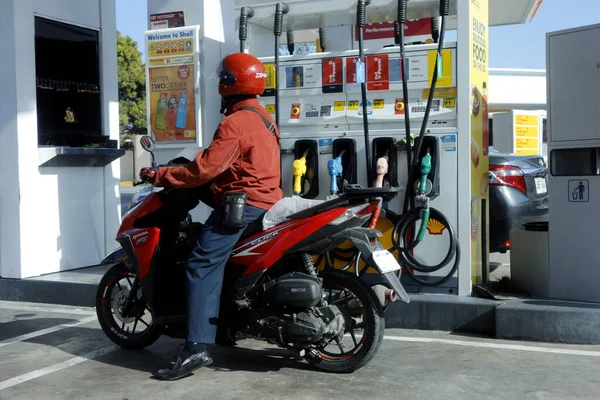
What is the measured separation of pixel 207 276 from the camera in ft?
16.0

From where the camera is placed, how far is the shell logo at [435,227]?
20.8 ft

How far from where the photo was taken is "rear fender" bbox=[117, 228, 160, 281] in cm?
527

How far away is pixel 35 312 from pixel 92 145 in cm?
195

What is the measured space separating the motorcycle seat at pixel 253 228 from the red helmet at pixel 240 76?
0.82 meters

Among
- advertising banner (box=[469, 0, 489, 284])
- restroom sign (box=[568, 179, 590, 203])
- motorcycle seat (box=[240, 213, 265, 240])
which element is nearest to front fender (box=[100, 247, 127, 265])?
motorcycle seat (box=[240, 213, 265, 240])

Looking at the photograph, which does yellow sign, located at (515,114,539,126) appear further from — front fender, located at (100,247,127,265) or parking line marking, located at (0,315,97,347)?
front fender, located at (100,247,127,265)

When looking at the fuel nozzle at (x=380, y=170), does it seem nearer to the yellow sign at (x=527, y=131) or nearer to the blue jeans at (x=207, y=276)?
the blue jeans at (x=207, y=276)

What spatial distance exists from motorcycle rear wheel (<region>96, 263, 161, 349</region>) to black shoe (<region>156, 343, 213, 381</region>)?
2.39ft

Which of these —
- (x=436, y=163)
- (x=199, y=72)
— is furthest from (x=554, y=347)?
(x=199, y=72)

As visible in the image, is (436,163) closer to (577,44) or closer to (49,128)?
(577,44)

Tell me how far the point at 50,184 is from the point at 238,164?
3.57 m

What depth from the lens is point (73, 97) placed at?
8344mm

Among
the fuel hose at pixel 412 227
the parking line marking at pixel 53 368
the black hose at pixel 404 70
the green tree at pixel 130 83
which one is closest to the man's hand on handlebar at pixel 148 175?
the parking line marking at pixel 53 368

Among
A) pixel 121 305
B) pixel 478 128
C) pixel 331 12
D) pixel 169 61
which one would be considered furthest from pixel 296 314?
pixel 169 61
